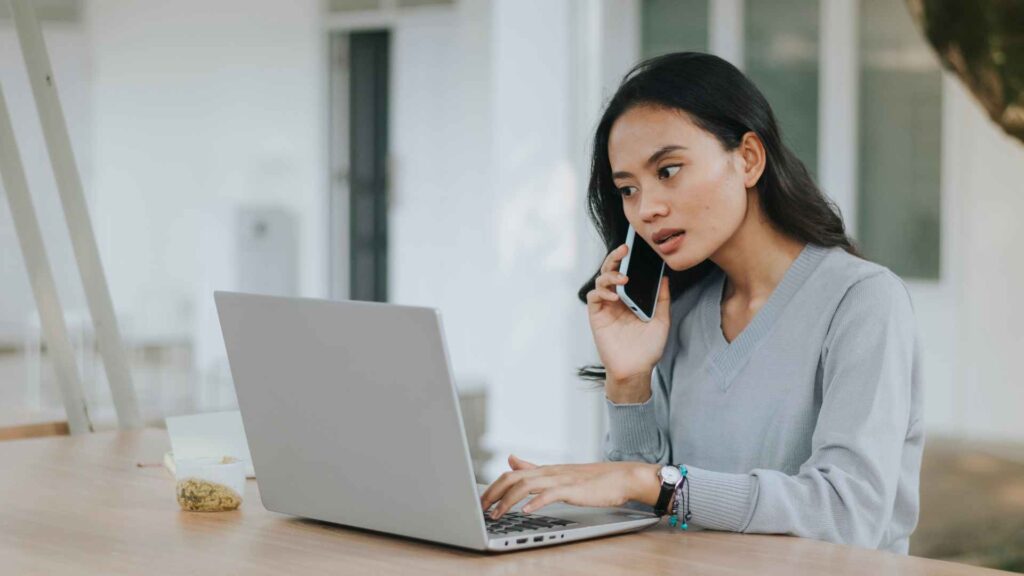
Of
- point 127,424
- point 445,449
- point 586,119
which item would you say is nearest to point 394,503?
point 445,449

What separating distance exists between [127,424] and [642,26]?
372 centimetres

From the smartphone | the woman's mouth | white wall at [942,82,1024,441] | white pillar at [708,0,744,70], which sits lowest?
white wall at [942,82,1024,441]

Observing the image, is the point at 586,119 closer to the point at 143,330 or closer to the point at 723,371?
the point at 143,330

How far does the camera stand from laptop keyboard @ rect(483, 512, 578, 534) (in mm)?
1402

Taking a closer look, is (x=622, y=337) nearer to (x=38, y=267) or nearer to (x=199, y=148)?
(x=38, y=267)

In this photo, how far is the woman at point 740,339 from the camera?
1.52 meters

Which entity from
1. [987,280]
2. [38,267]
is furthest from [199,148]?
[38,267]

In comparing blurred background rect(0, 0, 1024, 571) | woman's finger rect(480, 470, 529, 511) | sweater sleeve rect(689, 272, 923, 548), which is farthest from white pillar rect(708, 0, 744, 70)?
woman's finger rect(480, 470, 529, 511)

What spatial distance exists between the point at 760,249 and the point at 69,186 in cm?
126

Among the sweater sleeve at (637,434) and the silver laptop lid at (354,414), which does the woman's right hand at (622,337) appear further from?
the silver laptop lid at (354,414)

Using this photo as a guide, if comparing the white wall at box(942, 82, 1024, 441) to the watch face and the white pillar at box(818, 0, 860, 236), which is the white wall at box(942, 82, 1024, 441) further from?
the watch face

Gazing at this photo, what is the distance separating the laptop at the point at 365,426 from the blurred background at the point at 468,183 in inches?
42.3

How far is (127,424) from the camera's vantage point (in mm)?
2389

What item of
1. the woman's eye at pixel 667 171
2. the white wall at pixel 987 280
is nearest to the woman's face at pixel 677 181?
the woman's eye at pixel 667 171
